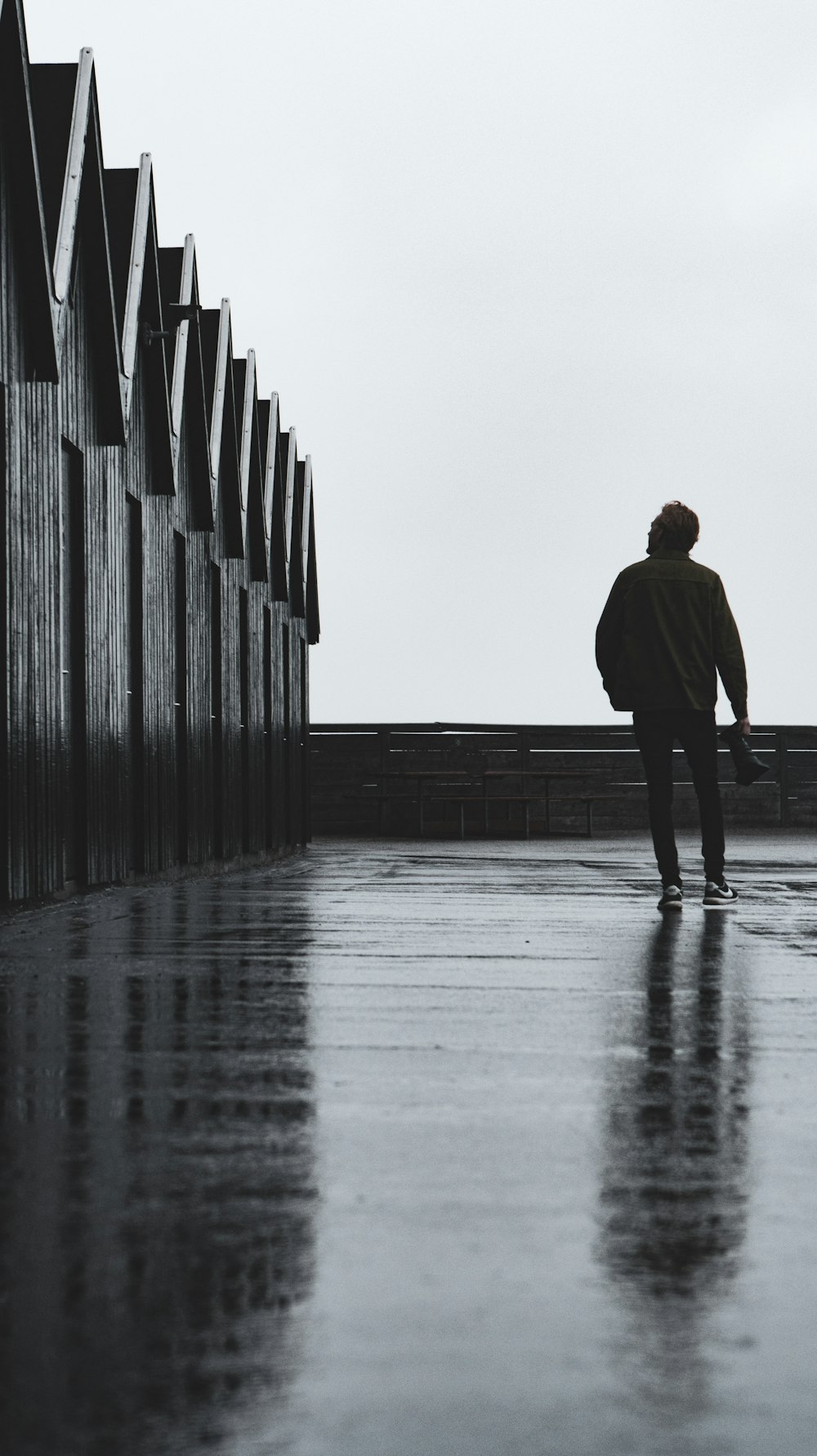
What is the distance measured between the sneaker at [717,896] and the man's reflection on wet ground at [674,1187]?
158 inches

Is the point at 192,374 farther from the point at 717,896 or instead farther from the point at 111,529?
the point at 717,896

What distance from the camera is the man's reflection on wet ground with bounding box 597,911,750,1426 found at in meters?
1.76

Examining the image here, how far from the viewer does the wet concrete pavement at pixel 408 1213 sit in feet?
5.32

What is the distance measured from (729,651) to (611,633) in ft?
1.92

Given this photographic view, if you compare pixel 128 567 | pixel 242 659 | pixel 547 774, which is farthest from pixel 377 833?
pixel 128 567

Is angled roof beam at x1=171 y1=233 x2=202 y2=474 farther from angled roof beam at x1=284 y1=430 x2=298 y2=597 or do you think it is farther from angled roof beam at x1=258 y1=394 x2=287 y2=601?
angled roof beam at x1=284 y1=430 x2=298 y2=597

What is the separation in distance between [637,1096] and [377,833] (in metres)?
25.8

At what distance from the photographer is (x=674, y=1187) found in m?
2.54

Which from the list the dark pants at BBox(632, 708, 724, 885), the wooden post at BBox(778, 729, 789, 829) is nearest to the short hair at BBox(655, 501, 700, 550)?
the dark pants at BBox(632, 708, 724, 885)

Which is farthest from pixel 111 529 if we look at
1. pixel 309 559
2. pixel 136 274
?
pixel 309 559

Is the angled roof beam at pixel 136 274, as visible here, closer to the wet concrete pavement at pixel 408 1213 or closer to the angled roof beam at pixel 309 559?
the wet concrete pavement at pixel 408 1213

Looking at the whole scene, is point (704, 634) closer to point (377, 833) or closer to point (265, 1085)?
point (265, 1085)

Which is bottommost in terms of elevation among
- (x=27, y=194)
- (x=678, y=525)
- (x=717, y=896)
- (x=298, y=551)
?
(x=717, y=896)

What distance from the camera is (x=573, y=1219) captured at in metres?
2.32
